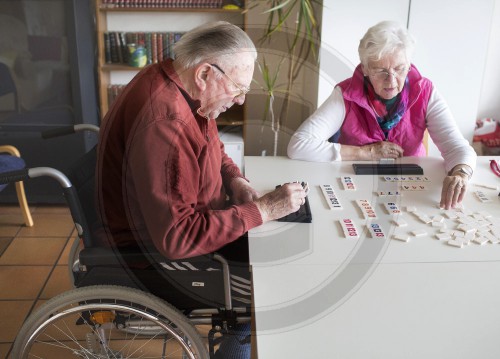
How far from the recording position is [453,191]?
1.68 metres

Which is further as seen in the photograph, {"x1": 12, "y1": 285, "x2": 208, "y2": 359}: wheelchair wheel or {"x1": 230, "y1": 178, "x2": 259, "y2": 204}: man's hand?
{"x1": 230, "y1": 178, "x2": 259, "y2": 204}: man's hand

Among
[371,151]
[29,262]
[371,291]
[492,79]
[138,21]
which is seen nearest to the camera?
[371,291]

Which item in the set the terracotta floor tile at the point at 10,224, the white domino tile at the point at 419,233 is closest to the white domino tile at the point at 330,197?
the white domino tile at the point at 419,233

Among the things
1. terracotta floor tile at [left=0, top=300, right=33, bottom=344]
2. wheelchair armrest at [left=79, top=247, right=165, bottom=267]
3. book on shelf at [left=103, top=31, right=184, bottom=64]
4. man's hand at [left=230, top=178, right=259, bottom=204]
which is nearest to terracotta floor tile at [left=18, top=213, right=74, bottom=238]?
terracotta floor tile at [left=0, top=300, right=33, bottom=344]

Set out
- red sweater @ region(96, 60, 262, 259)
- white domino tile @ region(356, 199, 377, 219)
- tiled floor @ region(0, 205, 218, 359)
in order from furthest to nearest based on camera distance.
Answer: tiled floor @ region(0, 205, 218, 359) < white domino tile @ region(356, 199, 377, 219) < red sweater @ region(96, 60, 262, 259)

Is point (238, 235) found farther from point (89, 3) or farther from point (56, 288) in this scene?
point (89, 3)

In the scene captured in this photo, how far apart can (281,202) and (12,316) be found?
142 cm

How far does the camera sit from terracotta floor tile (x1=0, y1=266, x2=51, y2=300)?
2.40 meters

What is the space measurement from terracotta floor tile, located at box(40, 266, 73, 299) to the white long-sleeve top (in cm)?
124

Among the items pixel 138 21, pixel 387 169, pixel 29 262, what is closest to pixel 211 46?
pixel 387 169

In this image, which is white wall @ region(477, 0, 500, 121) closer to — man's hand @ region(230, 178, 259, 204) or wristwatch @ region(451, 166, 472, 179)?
wristwatch @ region(451, 166, 472, 179)

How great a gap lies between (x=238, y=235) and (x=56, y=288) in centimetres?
138

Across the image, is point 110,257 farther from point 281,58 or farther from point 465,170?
point 281,58

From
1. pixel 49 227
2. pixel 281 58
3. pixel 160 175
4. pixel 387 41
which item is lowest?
pixel 49 227
